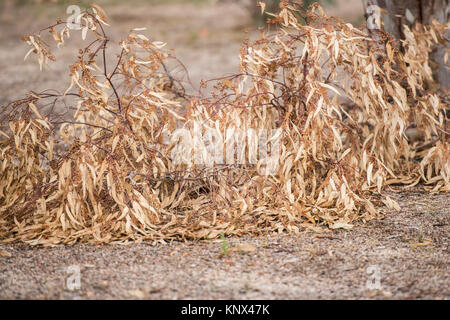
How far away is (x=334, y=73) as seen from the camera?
2.60 metres

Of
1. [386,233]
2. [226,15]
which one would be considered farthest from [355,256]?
[226,15]

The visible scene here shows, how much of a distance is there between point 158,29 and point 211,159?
521cm

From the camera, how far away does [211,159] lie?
8.69ft

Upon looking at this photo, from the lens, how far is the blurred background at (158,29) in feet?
17.5

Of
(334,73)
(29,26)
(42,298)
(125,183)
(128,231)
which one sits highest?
(29,26)

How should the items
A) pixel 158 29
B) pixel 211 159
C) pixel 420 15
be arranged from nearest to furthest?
pixel 211 159 → pixel 420 15 → pixel 158 29

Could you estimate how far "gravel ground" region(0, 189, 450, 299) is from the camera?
184cm

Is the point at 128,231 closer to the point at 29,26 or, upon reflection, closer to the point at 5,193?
the point at 5,193

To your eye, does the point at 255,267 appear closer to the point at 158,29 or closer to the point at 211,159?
the point at 211,159

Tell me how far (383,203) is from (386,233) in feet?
1.11

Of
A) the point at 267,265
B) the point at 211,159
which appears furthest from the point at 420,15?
the point at 267,265

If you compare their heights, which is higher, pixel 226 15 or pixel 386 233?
pixel 226 15

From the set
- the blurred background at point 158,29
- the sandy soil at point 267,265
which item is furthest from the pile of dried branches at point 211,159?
the blurred background at point 158,29

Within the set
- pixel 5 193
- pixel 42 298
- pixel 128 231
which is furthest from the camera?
pixel 5 193
